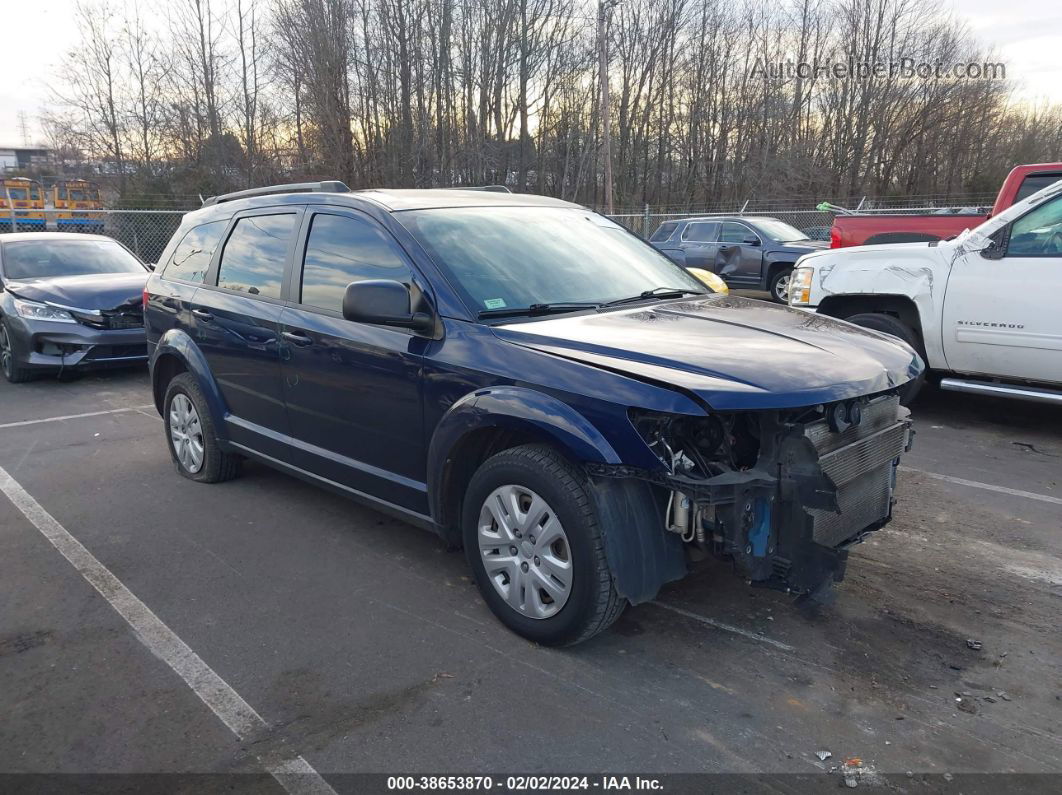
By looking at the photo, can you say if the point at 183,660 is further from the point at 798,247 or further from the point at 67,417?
the point at 798,247

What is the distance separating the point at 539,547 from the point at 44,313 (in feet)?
26.5

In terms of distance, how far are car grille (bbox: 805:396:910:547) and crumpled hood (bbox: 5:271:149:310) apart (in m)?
8.33

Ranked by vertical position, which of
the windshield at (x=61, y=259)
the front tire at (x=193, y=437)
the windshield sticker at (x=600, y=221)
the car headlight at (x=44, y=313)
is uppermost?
the windshield sticker at (x=600, y=221)

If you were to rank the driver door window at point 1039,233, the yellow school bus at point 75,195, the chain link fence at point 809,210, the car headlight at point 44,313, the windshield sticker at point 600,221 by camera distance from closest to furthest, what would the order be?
1. the windshield sticker at point 600,221
2. the driver door window at point 1039,233
3. the car headlight at point 44,313
4. the chain link fence at point 809,210
5. the yellow school bus at point 75,195

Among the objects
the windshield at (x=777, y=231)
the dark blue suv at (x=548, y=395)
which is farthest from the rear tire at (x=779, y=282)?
the dark blue suv at (x=548, y=395)

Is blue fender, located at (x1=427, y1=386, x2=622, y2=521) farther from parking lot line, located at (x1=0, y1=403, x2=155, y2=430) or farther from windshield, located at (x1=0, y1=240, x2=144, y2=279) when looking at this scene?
windshield, located at (x1=0, y1=240, x2=144, y2=279)

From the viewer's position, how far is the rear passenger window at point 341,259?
379 cm

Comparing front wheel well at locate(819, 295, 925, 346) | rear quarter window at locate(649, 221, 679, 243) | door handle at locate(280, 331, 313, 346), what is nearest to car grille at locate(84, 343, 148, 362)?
door handle at locate(280, 331, 313, 346)

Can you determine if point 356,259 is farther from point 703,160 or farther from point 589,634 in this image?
point 703,160

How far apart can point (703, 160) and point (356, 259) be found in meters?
35.8

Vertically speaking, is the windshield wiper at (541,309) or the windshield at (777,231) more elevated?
the windshield at (777,231)

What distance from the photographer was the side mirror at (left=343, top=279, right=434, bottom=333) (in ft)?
10.9

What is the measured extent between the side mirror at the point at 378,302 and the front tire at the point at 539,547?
0.76 metres

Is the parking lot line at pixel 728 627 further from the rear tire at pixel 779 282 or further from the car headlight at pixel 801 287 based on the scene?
the rear tire at pixel 779 282
